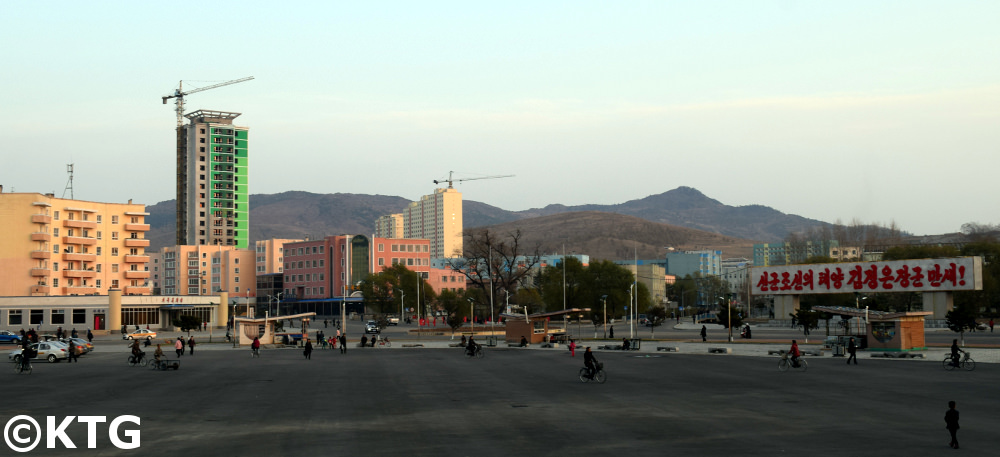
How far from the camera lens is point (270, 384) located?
3744 cm

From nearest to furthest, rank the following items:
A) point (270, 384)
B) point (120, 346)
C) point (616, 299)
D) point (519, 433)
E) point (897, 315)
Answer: point (519, 433) → point (270, 384) → point (897, 315) → point (120, 346) → point (616, 299)

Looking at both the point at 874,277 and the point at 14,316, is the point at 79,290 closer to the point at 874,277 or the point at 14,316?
the point at 14,316

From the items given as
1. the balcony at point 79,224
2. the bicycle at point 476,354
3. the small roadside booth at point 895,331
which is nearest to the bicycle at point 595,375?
the bicycle at point 476,354

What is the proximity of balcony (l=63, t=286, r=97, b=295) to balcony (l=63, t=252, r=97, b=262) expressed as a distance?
4.18m

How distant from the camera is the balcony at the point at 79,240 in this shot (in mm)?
125375

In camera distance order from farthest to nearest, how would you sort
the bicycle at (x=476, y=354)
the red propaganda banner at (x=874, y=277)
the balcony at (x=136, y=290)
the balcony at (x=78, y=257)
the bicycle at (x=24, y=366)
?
the balcony at (x=136, y=290), the balcony at (x=78, y=257), the red propaganda banner at (x=874, y=277), the bicycle at (x=476, y=354), the bicycle at (x=24, y=366)

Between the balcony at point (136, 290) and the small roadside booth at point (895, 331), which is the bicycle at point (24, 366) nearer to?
the small roadside booth at point (895, 331)

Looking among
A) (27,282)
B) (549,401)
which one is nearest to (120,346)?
(27,282)

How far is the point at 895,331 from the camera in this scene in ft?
180

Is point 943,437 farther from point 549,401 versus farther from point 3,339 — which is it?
point 3,339

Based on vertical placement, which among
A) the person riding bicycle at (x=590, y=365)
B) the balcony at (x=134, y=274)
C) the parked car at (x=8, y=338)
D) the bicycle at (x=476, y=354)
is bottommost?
the parked car at (x=8, y=338)

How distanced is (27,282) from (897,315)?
368ft

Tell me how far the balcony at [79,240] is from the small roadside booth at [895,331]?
111409mm

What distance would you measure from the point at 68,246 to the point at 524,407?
118 m
